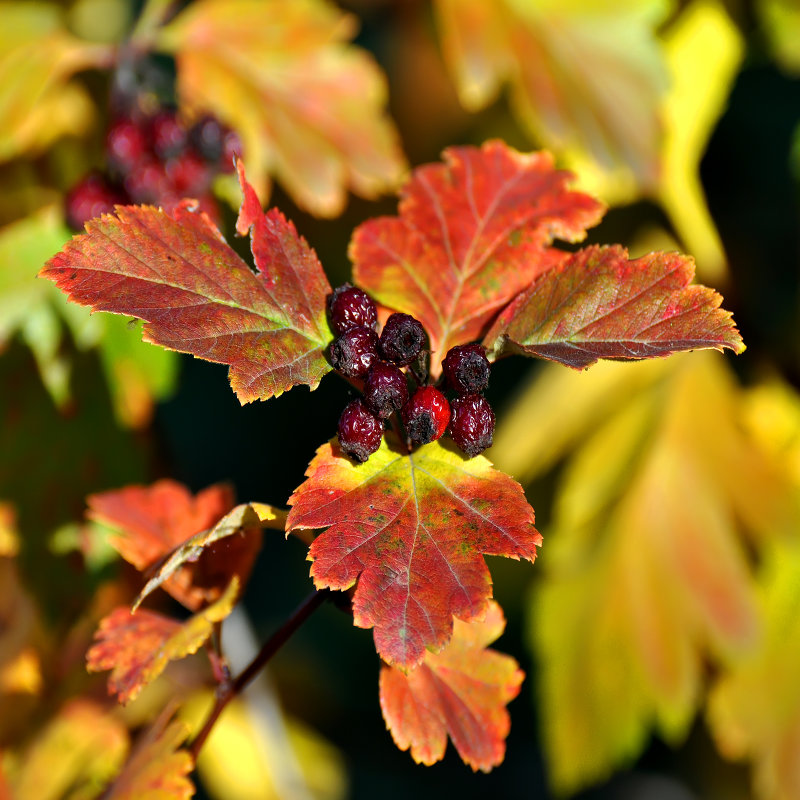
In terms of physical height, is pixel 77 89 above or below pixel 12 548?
above

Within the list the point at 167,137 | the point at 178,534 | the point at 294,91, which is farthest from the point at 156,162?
the point at 178,534

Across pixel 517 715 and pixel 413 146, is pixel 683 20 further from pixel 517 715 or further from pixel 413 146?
pixel 517 715

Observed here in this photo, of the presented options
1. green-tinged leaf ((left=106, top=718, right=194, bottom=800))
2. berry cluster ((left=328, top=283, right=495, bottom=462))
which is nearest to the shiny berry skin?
berry cluster ((left=328, top=283, right=495, bottom=462))

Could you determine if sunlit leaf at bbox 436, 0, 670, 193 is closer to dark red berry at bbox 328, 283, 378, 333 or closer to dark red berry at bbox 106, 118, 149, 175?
dark red berry at bbox 106, 118, 149, 175

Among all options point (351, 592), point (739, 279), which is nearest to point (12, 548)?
point (351, 592)

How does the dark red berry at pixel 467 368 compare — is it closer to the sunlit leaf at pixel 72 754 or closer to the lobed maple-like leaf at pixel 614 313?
the lobed maple-like leaf at pixel 614 313

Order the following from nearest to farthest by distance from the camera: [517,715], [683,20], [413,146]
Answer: [683,20]
[413,146]
[517,715]
